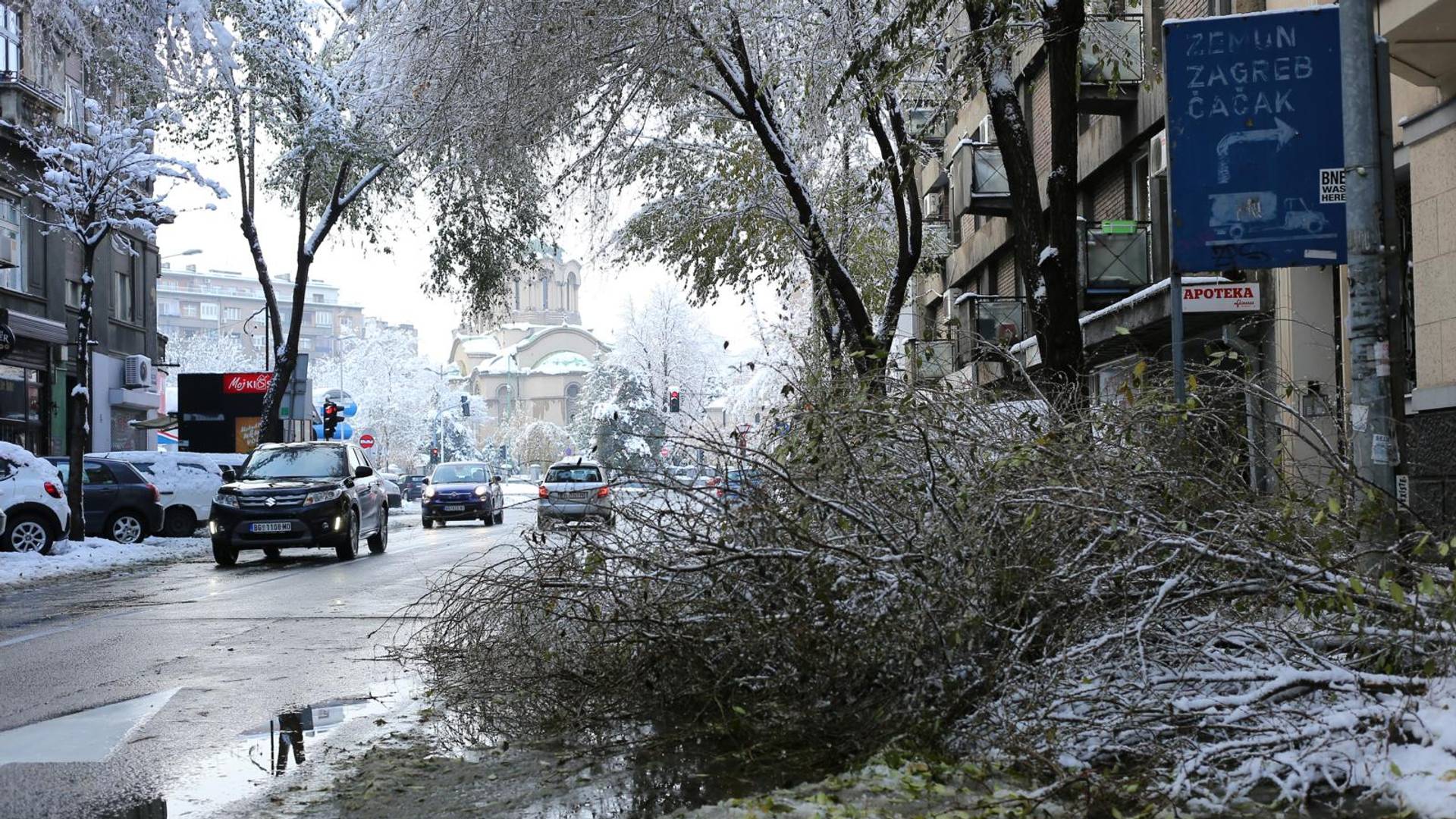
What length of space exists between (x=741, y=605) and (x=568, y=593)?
1.07 metres

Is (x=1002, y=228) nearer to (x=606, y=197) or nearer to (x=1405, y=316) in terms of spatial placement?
(x=606, y=197)

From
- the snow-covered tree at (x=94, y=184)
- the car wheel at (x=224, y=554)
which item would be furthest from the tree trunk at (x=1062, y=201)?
the snow-covered tree at (x=94, y=184)

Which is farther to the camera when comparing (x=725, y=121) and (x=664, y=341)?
(x=664, y=341)

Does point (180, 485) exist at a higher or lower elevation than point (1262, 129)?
lower

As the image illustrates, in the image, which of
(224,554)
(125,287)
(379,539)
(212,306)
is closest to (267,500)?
(224,554)

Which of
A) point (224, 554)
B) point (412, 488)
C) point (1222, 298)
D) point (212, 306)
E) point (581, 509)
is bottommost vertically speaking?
point (412, 488)

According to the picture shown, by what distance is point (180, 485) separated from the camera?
3023 cm

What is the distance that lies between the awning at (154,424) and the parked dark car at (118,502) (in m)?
16.3

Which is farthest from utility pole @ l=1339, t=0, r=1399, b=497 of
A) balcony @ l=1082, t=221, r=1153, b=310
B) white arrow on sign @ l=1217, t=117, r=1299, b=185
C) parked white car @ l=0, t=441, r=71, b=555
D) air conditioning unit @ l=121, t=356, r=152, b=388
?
air conditioning unit @ l=121, t=356, r=152, b=388

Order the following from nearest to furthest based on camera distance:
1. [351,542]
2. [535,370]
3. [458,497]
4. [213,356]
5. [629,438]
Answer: [629,438], [351,542], [458,497], [213,356], [535,370]

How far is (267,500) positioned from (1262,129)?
15.5 m

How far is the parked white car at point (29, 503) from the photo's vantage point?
70.8 ft

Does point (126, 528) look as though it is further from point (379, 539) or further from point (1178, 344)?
point (1178, 344)

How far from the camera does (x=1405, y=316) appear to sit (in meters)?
13.6
